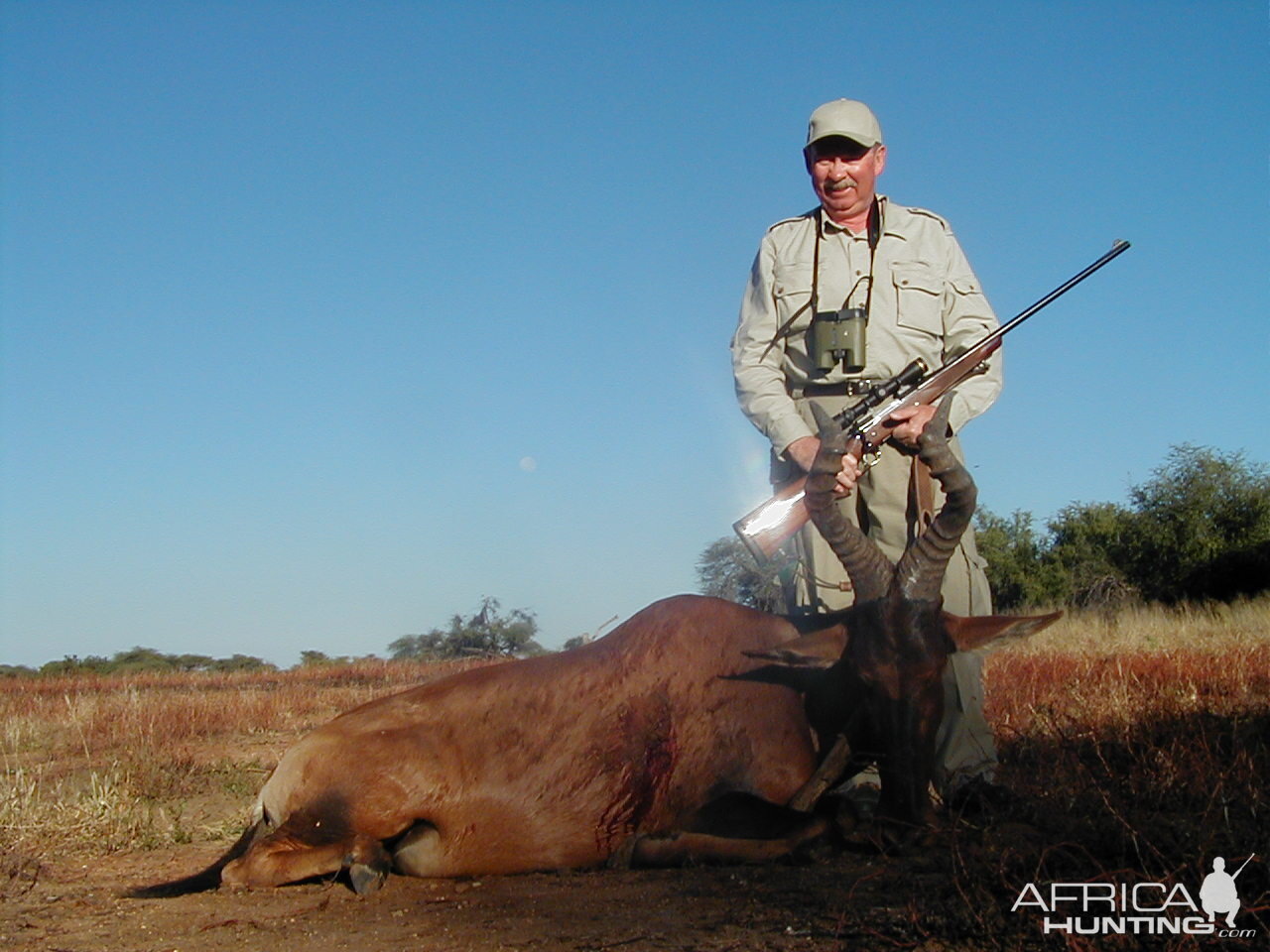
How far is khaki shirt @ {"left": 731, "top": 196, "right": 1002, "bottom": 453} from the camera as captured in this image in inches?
227

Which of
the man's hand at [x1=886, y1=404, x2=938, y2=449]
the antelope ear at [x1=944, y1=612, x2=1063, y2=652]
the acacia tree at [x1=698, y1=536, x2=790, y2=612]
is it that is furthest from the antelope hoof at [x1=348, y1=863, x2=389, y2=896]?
the acacia tree at [x1=698, y1=536, x2=790, y2=612]

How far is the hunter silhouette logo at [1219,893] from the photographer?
289cm

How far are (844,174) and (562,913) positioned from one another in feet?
11.4

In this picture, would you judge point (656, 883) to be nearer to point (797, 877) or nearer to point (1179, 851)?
point (797, 877)

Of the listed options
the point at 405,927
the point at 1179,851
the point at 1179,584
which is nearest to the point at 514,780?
the point at 405,927

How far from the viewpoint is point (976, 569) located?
18.5 ft

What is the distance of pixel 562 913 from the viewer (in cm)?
381

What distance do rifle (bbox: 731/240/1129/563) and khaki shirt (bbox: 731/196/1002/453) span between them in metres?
0.13

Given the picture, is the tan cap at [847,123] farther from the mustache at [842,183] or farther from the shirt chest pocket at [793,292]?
the shirt chest pocket at [793,292]

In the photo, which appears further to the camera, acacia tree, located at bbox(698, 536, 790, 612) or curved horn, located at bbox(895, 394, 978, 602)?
acacia tree, located at bbox(698, 536, 790, 612)

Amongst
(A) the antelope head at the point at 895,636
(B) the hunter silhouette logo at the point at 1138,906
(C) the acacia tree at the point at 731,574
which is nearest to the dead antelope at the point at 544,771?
(A) the antelope head at the point at 895,636

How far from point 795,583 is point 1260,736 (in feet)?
7.52

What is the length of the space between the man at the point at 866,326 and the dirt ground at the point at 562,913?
6.11 ft

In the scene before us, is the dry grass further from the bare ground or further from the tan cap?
the tan cap
